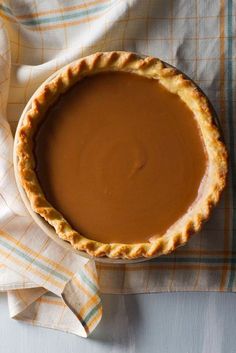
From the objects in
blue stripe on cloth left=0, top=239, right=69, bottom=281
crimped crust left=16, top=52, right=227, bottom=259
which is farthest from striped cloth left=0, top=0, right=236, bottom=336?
crimped crust left=16, top=52, right=227, bottom=259

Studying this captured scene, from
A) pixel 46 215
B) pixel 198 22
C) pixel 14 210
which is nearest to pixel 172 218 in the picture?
pixel 46 215

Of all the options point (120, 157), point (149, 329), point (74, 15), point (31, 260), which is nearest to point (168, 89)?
point (120, 157)

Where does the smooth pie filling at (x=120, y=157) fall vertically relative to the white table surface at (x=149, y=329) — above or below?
above

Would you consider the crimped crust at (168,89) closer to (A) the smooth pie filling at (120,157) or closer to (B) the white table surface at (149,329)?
(A) the smooth pie filling at (120,157)

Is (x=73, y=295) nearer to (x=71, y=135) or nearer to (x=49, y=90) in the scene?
(x=71, y=135)

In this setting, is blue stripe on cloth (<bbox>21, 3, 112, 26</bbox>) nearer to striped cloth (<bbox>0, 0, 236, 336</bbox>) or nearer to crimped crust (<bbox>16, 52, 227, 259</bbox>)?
striped cloth (<bbox>0, 0, 236, 336</bbox>)

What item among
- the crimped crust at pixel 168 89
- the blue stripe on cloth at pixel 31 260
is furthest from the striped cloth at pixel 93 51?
the crimped crust at pixel 168 89
